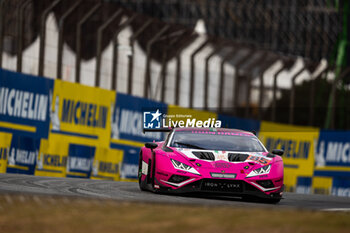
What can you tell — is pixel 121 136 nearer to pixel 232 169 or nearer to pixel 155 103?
pixel 155 103

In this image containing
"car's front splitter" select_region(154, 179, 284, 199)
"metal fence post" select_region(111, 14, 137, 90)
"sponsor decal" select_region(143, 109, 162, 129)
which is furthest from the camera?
"metal fence post" select_region(111, 14, 137, 90)

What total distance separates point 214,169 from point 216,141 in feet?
3.38

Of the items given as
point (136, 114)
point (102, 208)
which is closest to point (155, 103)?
point (136, 114)

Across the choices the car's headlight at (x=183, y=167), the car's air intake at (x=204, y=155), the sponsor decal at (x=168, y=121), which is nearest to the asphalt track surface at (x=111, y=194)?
the car's headlight at (x=183, y=167)

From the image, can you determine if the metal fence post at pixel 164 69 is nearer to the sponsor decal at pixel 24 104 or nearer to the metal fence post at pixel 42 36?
the metal fence post at pixel 42 36

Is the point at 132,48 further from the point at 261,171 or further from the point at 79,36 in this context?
the point at 261,171

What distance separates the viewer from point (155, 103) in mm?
22016

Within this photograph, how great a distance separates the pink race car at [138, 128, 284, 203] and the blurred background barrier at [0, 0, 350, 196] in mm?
4217

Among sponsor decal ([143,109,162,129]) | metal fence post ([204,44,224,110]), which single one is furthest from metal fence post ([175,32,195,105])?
sponsor decal ([143,109,162,129])

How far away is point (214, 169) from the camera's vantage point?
1254 centimetres

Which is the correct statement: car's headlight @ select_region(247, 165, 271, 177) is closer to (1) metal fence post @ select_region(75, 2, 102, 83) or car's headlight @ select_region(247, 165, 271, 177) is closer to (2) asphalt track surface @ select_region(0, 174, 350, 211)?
(2) asphalt track surface @ select_region(0, 174, 350, 211)

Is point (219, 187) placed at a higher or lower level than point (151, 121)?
lower

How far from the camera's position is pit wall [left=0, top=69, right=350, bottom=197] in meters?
16.6

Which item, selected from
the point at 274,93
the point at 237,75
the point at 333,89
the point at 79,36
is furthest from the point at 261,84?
the point at 79,36
